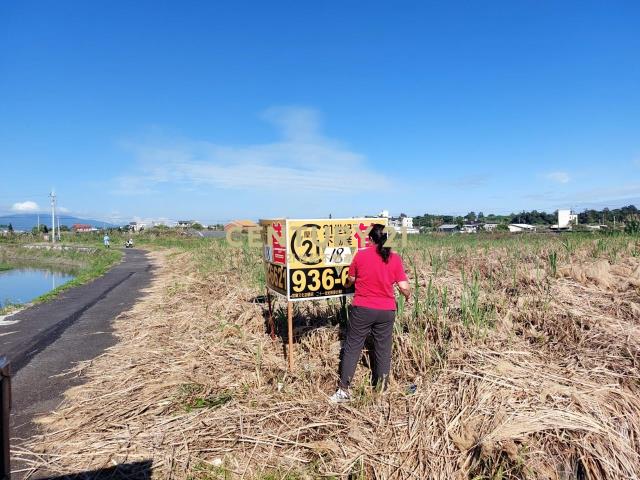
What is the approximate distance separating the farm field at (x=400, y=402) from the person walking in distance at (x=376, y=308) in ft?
0.87

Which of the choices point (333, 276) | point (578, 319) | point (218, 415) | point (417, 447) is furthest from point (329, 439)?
point (578, 319)

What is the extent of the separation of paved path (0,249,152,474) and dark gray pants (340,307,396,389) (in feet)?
9.93

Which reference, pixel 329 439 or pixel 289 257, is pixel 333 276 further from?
pixel 329 439

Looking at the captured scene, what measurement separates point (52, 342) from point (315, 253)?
506cm

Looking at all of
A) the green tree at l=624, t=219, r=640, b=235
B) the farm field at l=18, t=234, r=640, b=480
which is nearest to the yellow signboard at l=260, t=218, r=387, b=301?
the farm field at l=18, t=234, r=640, b=480

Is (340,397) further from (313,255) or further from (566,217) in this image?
(566,217)

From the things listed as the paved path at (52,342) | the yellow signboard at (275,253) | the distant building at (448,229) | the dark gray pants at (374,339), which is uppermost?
the yellow signboard at (275,253)

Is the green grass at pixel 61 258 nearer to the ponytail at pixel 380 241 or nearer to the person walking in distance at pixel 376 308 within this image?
the person walking in distance at pixel 376 308

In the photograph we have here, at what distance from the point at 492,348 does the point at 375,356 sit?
48.8 inches

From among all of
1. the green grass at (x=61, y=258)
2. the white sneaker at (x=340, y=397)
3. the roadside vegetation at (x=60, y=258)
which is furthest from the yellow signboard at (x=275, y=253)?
the green grass at (x=61, y=258)

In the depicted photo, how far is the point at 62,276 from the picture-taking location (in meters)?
23.4

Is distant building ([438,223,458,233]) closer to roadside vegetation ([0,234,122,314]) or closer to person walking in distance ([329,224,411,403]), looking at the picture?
roadside vegetation ([0,234,122,314])

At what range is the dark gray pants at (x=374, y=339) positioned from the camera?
423cm

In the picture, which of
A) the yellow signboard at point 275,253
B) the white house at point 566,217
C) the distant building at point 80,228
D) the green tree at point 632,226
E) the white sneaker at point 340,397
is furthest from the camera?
the distant building at point 80,228
